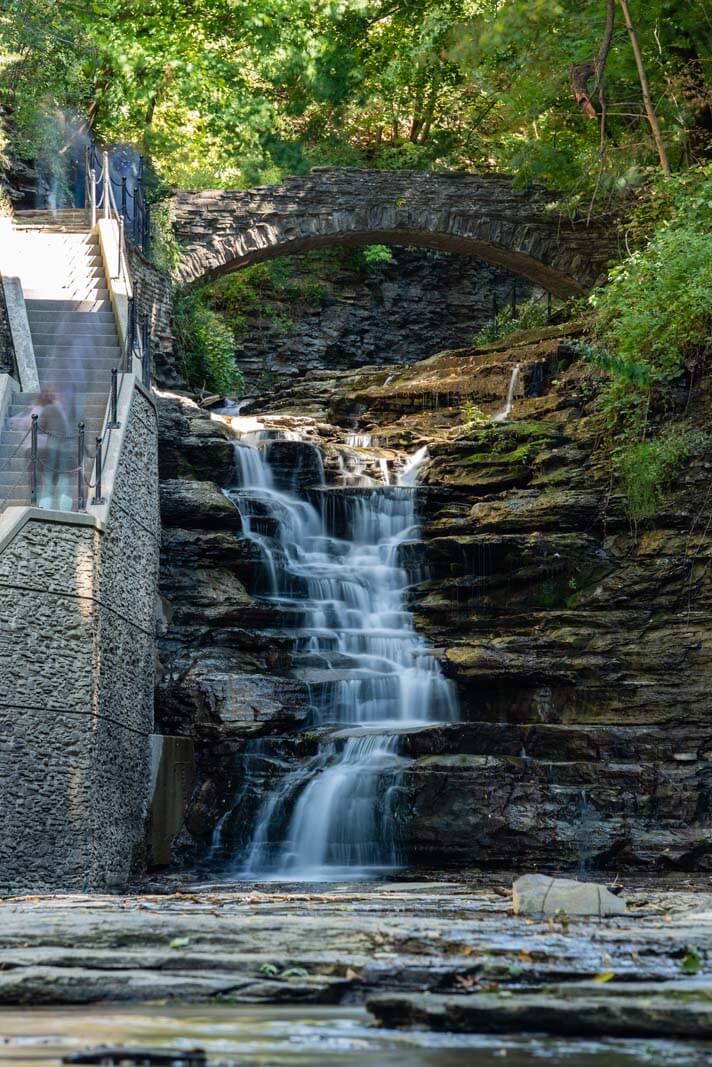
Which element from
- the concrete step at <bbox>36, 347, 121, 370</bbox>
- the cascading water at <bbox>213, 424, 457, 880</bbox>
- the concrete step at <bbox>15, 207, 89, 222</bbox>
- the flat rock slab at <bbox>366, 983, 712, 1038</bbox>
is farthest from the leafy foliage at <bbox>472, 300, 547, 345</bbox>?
the flat rock slab at <bbox>366, 983, 712, 1038</bbox>

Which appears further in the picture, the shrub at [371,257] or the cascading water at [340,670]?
the shrub at [371,257]

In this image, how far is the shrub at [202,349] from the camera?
2405cm

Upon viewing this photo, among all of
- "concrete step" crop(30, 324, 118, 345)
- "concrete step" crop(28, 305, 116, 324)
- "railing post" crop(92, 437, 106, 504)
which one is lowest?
"railing post" crop(92, 437, 106, 504)

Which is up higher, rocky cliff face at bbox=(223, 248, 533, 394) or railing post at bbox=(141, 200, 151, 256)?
rocky cliff face at bbox=(223, 248, 533, 394)

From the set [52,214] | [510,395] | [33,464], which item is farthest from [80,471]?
[52,214]

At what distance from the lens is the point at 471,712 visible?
14617 mm

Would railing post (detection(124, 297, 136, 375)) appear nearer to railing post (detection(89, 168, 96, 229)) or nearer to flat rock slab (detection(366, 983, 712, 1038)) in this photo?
railing post (detection(89, 168, 96, 229))

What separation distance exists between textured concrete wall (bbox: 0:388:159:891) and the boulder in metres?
5.36

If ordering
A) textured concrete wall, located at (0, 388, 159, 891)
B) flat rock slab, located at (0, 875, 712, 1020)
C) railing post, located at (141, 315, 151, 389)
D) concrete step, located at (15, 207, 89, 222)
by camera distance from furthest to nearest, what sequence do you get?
1. concrete step, located at (15, 207, 89, 222)
2. railing post, located at (141, 315, 151, 389)
3. textured concrete wall, located at (0, 388, 159, 891)
4. flat rock slab, located at (0, 875, 712, 1020)

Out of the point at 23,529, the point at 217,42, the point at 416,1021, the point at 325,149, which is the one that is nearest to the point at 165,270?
the point at 217,42

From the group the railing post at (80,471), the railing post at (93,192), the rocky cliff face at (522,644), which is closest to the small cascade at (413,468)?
the rocky cliff face at (522,644)

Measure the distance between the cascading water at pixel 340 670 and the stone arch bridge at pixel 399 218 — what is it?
7157 millimetres

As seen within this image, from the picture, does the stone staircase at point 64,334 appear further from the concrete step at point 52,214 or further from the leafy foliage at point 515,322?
the leafy foliage at point 515,322

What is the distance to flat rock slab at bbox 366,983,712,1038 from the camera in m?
3.98
